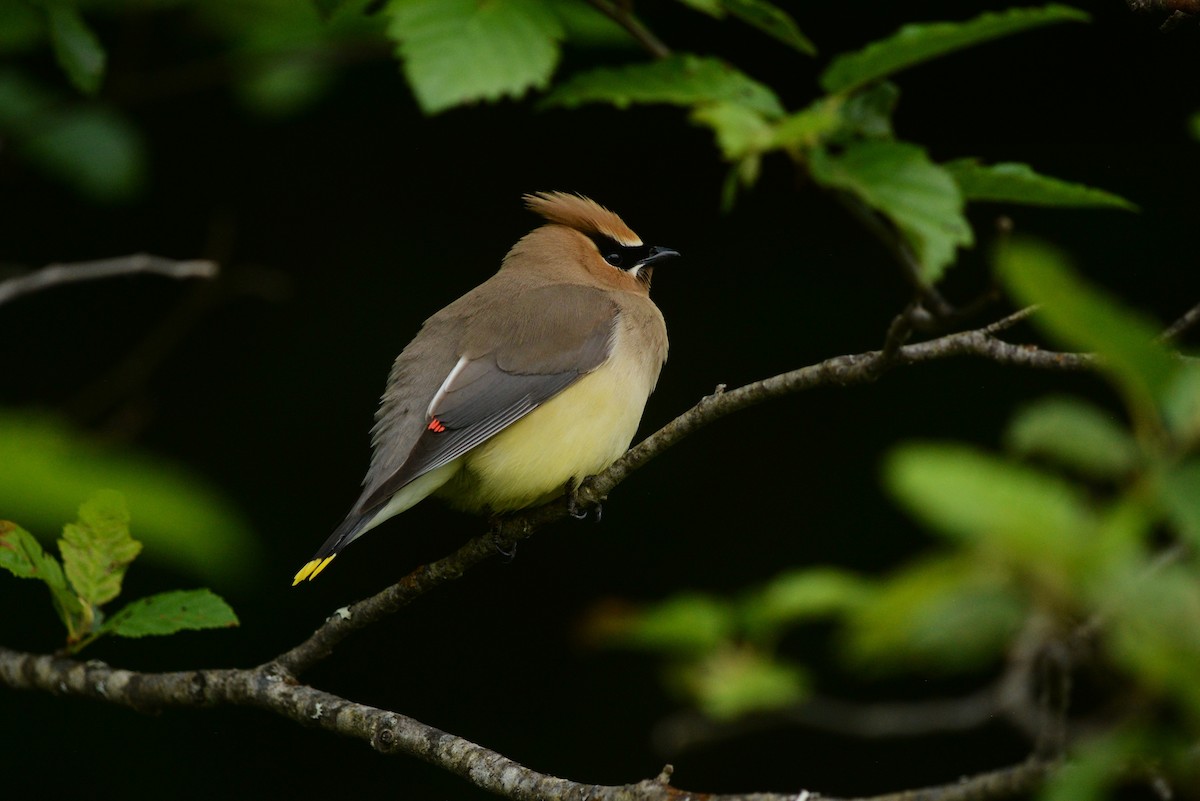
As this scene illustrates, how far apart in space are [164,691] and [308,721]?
1.28 feet

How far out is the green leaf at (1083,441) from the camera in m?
1.51

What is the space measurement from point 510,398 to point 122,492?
237 cm

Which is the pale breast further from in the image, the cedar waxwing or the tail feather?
the tail feather

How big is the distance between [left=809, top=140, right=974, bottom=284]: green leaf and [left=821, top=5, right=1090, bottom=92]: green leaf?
0.11m

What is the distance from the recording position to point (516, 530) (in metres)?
3.40

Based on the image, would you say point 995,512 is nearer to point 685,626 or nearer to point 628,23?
point 628,23

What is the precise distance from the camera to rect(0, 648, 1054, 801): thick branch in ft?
7.02

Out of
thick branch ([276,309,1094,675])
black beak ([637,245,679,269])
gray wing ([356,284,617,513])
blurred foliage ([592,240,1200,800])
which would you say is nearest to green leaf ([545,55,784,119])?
thick branch ([276,309,1094,675])

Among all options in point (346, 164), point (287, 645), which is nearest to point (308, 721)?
point (287, 645)

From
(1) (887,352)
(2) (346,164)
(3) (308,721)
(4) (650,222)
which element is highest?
(1) (887,352)

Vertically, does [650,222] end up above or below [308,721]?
below

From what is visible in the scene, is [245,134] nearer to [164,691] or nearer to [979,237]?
[979,237]

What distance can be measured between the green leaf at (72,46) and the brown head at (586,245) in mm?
1596

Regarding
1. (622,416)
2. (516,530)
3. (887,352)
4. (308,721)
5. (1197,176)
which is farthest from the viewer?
(1197,176)
